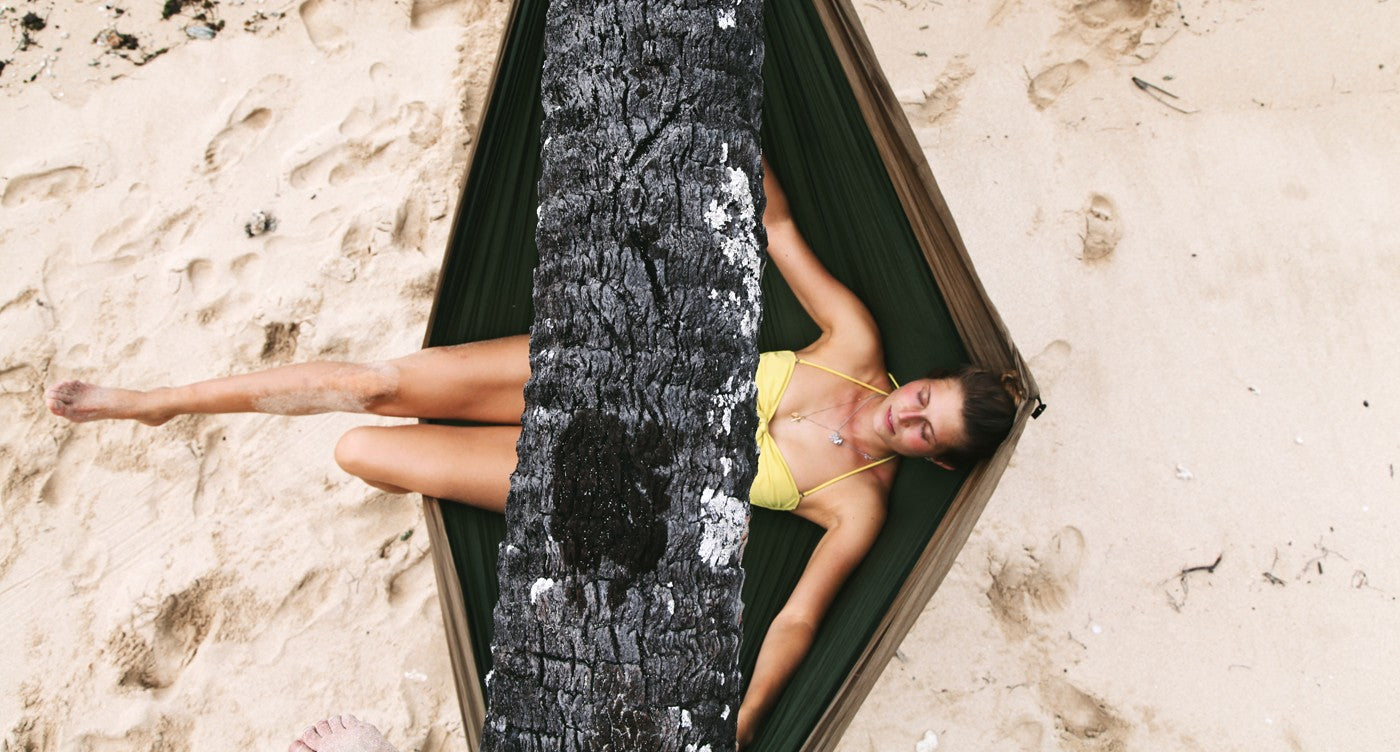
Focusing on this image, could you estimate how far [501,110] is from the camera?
5.46 feet

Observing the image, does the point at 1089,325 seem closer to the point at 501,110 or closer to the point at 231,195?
the point at 501,110

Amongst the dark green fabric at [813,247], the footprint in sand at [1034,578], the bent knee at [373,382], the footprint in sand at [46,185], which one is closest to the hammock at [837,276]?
the dark green fabric at [813,247]

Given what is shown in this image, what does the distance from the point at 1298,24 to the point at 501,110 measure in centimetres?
206

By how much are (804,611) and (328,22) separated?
1.95 m

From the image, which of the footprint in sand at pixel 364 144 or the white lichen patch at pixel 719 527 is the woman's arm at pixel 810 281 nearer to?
the white lichen patch at pixel 719 527

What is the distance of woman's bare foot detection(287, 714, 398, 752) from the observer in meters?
1.58

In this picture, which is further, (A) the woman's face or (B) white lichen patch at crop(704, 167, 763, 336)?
(A) the woman's face

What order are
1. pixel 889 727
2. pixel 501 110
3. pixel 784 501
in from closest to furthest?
pixel 501 110 → pixel 784 501 → pixel 889 727

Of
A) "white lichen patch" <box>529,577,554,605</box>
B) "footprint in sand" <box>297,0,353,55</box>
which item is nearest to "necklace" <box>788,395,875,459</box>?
"white lichen patch" <box>529,577,554,605</box>

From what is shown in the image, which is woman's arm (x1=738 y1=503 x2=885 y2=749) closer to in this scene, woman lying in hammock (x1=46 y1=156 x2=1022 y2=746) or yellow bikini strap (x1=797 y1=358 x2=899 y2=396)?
woman lying in hammock (x1=46 y1=156 x2=1022 y2=746)

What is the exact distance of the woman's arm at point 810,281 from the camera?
1822mm

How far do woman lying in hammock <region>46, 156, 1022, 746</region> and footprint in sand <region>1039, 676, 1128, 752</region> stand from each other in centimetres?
66

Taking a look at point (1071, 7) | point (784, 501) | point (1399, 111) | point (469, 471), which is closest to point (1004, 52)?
point (1071, 7)

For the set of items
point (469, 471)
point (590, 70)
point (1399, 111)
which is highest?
point (590, 70)
